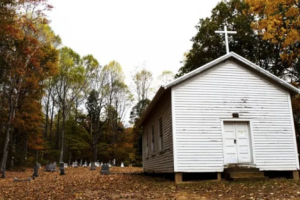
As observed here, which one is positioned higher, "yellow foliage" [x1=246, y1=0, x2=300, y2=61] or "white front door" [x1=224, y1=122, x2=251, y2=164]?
"yellow foliage" [x1=246, y1=0, x2=300, y2=61]

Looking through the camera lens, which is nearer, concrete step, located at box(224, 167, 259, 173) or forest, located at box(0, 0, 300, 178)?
concrete step, located at box(224, 167, 259, 173)

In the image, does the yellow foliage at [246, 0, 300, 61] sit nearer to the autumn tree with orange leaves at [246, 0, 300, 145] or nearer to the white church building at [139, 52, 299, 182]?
the autumn tree with orange leaves at [246, 0, 300, 145]

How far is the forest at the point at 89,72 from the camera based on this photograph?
60.5 feet

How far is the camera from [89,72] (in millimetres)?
38156

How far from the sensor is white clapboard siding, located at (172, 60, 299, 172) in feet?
38.6

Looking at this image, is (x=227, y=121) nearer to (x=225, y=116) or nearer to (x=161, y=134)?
(x=225, y=116)

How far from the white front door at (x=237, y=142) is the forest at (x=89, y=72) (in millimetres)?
7162

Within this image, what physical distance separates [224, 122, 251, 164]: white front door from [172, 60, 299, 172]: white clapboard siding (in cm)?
26

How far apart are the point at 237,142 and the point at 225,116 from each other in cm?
120

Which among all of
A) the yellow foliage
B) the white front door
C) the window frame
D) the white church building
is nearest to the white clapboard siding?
the white church building

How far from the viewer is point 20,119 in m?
27.2

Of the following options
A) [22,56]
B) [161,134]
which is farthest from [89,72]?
[161,134]

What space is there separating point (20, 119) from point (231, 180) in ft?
72.6

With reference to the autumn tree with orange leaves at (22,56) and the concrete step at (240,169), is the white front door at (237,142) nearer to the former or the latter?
the concrete step at (240,169)
